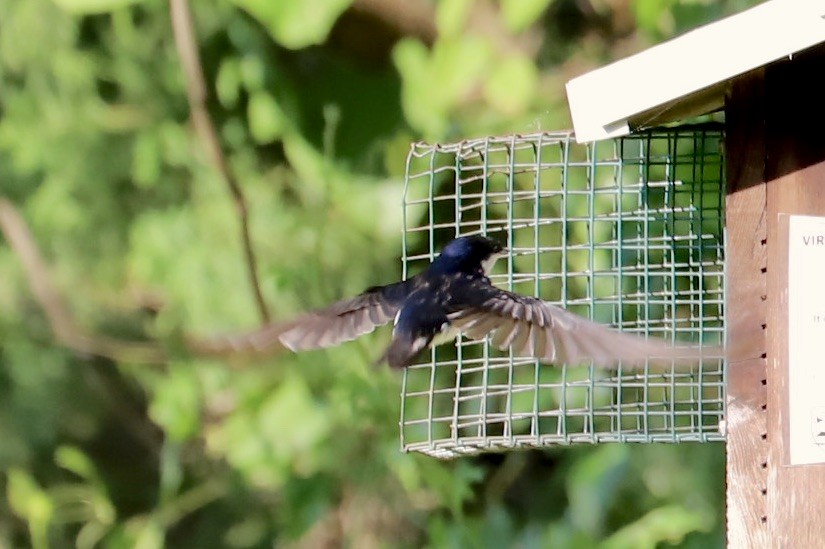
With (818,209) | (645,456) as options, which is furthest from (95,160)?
(818,209)

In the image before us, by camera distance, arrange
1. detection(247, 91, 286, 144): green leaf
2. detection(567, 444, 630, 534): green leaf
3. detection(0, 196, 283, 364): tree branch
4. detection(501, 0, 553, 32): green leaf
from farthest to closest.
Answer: detection(247, 91, 286, 144): green leaf
detection(567, 444, 630, 534): green leaf
detection(501, 0, 553, 32): green leaf
detection(0, 196, 283, 364): tree branch

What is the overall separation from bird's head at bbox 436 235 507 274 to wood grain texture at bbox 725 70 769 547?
1.15 feet

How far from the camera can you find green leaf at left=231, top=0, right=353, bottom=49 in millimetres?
1887

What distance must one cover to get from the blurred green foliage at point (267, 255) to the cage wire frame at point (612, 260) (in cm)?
15

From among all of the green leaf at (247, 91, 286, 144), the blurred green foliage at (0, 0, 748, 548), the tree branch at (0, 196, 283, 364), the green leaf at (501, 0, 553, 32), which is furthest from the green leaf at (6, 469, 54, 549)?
the green leaf at (501, 0, 553, 32)

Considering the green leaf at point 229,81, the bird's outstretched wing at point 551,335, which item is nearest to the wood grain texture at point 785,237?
the bird's outstretched wing at point 551,335

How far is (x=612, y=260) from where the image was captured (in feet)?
6.40

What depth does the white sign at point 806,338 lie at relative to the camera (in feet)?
4.38

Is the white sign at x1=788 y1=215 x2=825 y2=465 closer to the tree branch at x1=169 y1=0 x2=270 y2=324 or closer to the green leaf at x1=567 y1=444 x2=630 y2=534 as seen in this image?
the green leaf at x1=567 y1=444 x2=630 y2=534

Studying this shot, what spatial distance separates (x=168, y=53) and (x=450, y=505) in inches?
47.1

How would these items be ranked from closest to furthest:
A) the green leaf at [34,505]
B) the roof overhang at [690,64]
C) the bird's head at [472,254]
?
the roof overhang at [690,64] < the bird's head at [472,254] < the green leaf at [34,505]

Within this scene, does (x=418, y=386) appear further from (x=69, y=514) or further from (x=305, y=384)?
(x=69, y=514)

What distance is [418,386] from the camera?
7.68ft

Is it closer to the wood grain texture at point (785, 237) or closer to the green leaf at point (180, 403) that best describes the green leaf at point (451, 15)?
the wood grain texture at point (785, 237)
